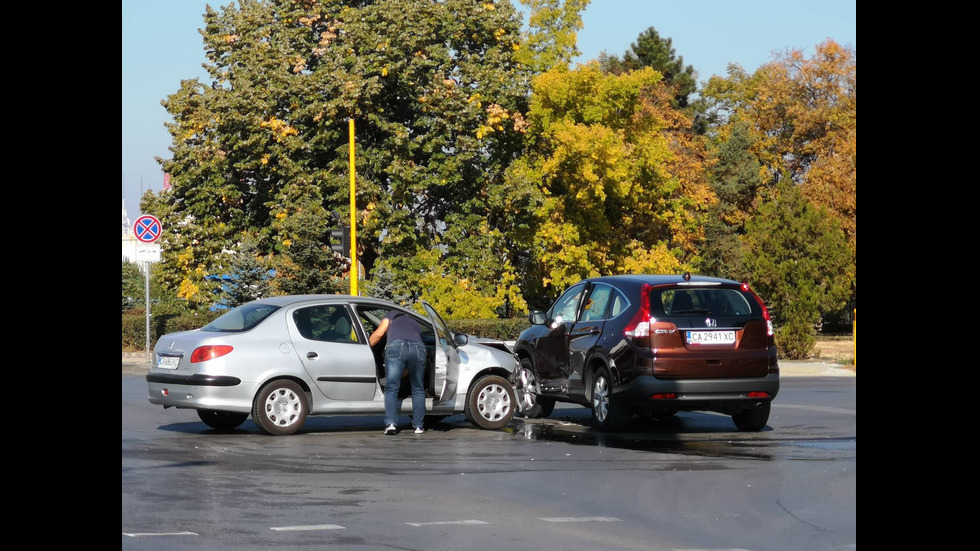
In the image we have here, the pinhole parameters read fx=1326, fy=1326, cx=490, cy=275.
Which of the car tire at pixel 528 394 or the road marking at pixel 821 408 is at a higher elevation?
the car tire at pixel 528 394

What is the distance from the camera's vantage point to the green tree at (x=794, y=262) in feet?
124

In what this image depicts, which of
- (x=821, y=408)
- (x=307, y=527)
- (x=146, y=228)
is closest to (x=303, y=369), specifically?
(x=307, y=527)

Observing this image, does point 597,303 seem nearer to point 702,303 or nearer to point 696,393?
point 702,303

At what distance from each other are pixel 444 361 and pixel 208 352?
2733 mm

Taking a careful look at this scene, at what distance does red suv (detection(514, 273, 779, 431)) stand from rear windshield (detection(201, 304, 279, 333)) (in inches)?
147

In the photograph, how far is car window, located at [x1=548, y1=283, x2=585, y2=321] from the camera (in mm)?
16672

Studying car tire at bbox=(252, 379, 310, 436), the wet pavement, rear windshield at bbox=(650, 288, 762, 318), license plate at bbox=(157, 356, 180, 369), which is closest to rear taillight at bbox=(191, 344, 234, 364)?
license plate at bbox=(157, 356, 180, 369)

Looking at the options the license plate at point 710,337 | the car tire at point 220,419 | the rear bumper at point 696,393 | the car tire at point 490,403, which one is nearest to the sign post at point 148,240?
the car tire at point 220,419

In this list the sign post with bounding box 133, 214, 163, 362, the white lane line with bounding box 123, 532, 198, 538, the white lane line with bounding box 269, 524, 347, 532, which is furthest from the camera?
the sign post with bounding box 133, 214, 163, 362

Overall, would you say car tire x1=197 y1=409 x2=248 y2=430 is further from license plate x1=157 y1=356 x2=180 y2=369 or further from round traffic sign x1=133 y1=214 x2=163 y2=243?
round traffic sign x1=133 y1=214 x2=163 y2=243

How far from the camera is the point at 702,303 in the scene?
15102 mm

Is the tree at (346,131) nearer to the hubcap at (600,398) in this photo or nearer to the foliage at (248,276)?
the foliage at (248,276)

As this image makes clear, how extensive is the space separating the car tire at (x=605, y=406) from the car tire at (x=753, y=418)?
1484 millimetres
